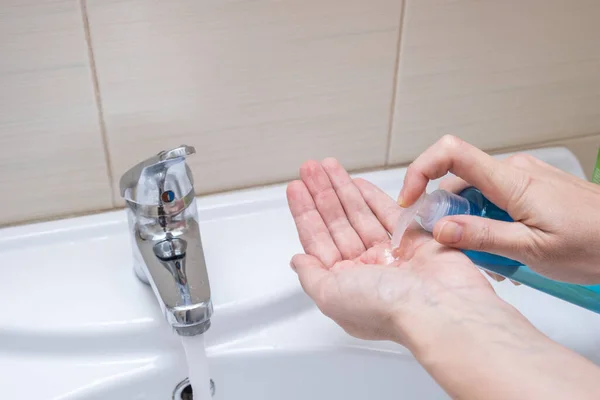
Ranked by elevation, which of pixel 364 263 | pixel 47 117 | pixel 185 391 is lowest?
pixel 185 391

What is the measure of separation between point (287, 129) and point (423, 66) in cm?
14

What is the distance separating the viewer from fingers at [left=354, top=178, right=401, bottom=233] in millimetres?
601

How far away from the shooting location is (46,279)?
1.97 feet

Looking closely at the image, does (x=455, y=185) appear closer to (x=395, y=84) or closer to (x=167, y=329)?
(x=395, y=84)

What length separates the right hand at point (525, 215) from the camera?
467 millimetres

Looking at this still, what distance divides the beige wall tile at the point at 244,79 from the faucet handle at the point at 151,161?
98 millimetres

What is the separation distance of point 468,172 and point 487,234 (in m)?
0.05

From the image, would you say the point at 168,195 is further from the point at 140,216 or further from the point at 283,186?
the point at 283,186

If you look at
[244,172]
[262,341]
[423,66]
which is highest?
[423,66]

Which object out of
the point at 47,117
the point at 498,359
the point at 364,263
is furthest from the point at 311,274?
the point at 47,117

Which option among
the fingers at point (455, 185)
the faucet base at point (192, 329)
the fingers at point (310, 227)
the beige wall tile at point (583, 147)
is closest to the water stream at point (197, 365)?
the faucet base at point (192, 329)

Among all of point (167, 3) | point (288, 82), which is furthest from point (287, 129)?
point (167, 3)

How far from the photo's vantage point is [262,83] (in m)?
0.61

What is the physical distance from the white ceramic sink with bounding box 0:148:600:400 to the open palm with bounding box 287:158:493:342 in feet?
0.21
